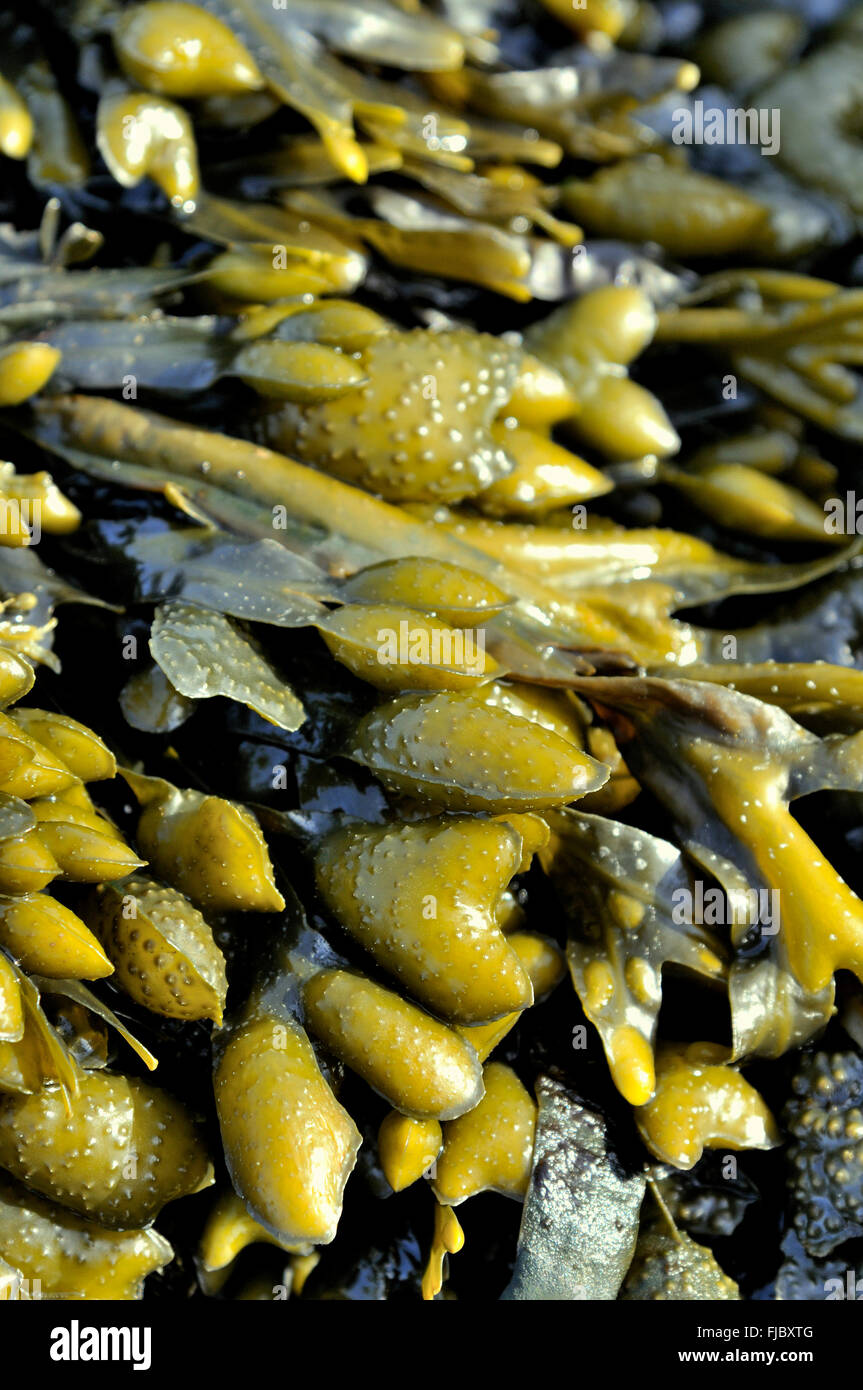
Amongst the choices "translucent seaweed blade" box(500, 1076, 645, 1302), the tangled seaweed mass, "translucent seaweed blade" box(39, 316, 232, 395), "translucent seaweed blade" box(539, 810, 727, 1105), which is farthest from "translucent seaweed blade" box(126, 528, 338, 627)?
"translucent seaweed blade" box(500, 1076, 645, 1302)

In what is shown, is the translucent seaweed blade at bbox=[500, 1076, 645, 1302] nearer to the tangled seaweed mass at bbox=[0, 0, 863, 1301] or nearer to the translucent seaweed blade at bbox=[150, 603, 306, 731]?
the tangled seaweed mass at bbox=[0, 0, 863, 1301]

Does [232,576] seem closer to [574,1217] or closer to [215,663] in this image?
[215,663]

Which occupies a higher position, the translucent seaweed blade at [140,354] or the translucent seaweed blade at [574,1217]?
the translucent seaweed blade at [140,354]

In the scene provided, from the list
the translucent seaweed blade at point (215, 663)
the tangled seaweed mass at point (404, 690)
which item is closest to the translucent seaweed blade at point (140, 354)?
the tangled seaweed mass at point (404, 690)

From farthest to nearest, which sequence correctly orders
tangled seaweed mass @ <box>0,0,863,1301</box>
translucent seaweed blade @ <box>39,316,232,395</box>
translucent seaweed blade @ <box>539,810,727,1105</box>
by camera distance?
translucent seaweed blade @ <box>39,316,232,395</box>
translucent seaweed blade @ <box>539,810,727,1105</box>
tangled seaweed mass @ <box>0,0,863,1301</box>

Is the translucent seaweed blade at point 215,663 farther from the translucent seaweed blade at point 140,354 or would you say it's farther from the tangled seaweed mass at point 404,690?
the translucent seaweed blade at point 140,354

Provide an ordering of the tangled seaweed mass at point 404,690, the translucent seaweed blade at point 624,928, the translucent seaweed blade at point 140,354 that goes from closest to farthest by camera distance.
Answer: the tangled seaweed mass at point 404,690
the translucent seaweed blade at point 624,928
the translucent seaweed blade at point 140,354

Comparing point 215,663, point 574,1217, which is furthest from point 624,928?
point 215,663

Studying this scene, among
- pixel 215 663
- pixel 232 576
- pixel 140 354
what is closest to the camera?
pixel 215 663

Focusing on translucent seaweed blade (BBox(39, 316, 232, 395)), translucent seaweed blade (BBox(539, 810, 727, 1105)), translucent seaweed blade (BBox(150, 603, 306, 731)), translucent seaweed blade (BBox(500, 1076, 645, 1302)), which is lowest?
translucent seaweed blade (BBox(500, 1076, 645, 1302))
